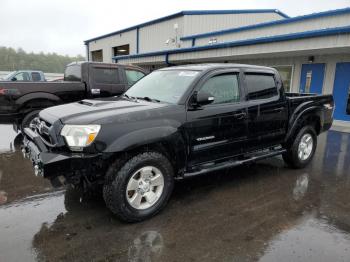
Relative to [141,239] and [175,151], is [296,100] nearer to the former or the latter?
[175,151]

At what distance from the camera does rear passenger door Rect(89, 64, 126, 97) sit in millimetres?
7720

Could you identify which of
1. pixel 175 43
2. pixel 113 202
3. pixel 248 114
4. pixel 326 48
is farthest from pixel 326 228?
pixel 175 43

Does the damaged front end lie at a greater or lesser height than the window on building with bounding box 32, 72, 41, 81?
lesser

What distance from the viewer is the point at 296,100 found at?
514 cm

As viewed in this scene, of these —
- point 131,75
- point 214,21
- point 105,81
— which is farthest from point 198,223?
point 214,21

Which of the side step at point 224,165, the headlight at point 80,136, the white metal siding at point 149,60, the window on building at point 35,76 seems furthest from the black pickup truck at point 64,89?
the white metal siding at point 149,60

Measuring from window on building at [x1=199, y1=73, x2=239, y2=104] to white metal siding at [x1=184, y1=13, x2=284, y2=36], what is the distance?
15427 mm

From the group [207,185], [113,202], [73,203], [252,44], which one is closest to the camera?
[113,202]

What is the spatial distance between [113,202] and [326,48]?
8.59m

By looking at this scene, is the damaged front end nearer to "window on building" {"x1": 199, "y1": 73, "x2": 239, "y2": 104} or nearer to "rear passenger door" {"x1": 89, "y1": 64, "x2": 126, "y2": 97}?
"window on building" {"x1": 199, "y1": 73, "x2": 239, "y2": 104}

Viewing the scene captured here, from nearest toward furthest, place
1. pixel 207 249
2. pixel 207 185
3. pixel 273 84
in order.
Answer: pixel 207 249 → pixel 207 185 → pixel 273 84

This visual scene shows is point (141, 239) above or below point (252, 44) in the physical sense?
below

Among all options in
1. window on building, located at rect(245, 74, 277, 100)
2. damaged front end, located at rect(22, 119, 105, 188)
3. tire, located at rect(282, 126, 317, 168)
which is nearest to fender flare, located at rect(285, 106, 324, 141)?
tire, located at rect(282, 126, 317, 168)

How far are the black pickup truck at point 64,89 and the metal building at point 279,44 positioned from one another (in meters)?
5.26
